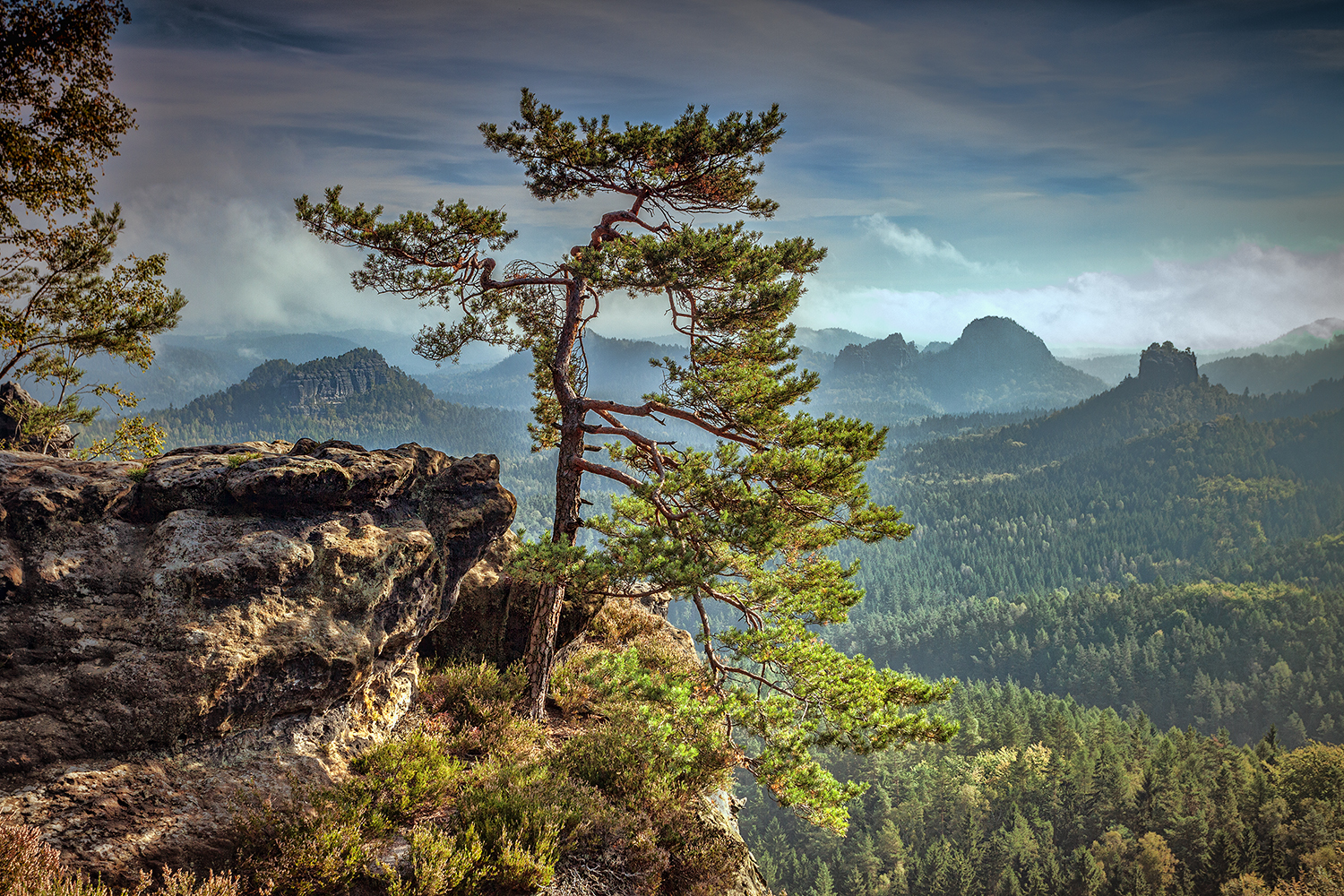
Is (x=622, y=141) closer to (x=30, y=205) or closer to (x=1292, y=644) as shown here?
(x=30, y=205)

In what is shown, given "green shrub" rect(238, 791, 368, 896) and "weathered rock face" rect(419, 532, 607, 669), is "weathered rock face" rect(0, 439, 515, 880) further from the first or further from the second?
"weathered rock face" rect(419, 532, 607, 669)

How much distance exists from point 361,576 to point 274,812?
11.2ft

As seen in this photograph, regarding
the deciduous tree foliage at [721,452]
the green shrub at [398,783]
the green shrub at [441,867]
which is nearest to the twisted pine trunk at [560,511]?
the deciduous tree foliage at [721,452]

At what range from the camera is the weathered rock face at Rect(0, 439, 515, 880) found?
25.0 ft

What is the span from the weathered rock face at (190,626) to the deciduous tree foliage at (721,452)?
2885mm

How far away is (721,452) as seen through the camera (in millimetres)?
Result: 10656

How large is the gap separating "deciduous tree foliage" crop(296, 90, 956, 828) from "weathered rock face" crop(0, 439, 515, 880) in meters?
2.89

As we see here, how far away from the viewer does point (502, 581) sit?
1474 cm

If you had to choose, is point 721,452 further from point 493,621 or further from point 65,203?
point 65,203

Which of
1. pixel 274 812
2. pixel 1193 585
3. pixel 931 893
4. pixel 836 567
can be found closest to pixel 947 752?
pixel 931 893

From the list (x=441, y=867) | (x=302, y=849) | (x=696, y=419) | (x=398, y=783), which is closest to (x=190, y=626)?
(x=302, y=849)

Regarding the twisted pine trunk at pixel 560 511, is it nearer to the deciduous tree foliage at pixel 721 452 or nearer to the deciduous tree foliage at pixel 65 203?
the deciduous tree foliage at pixel 721 452

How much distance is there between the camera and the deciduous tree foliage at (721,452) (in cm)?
1055

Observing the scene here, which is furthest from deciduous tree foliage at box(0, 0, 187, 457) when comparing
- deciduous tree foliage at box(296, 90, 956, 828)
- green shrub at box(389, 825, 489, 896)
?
green shrub at box(389, 825, 489, 896)
